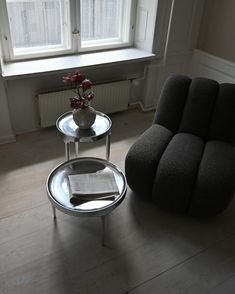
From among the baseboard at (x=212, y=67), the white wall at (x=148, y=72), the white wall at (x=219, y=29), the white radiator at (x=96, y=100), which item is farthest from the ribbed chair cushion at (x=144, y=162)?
the white wall at (x=219, y=29)

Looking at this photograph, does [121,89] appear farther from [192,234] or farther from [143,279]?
[143,279]

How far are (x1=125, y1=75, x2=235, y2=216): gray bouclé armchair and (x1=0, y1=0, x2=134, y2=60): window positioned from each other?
3.74 feet

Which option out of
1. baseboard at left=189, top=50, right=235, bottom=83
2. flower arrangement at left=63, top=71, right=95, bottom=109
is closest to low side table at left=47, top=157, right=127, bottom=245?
flower arrangement at left=63, top=71, right=95, bottom=109

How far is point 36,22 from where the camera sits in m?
2.66

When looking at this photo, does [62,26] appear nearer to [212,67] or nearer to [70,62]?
[70,62]

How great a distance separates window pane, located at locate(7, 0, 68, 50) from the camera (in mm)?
2551

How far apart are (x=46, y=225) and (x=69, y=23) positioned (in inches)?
75.1

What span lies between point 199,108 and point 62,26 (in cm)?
156

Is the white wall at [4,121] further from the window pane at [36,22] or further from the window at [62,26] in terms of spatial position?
the window pane at [36,22]

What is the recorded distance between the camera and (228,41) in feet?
9.59

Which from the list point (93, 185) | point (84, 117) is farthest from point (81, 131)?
point (93, 185)

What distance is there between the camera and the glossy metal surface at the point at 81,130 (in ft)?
6.69

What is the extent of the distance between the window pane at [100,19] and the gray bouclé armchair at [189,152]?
3.75ft

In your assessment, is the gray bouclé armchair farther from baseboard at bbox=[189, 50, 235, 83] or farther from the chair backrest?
baseboard at bbox=[189, 50, 235, 83]
